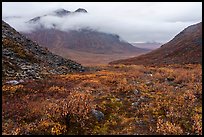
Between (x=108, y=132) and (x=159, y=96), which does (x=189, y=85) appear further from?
(x=108, y=132)

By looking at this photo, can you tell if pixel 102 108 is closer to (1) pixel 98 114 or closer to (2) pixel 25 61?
(1) pixel 98 114

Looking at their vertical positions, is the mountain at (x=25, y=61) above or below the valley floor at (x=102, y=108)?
above

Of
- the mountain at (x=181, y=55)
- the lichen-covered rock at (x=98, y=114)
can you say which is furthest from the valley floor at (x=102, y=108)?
the mountain at (x=181, y=55)

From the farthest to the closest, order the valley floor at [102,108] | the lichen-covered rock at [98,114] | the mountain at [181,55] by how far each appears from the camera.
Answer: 1. the mountain at [181,55]
2. the lichen-covered rock at [98,114]
3. the valley floor at [102,108]

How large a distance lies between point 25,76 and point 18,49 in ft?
28.1

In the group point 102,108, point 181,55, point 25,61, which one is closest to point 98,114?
point 102,108

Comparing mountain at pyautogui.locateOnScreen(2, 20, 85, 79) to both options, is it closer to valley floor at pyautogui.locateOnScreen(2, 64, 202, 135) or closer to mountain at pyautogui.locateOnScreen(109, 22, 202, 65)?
valley floor at pyautogui.locateOnScreen(2, 64, 202, 135)

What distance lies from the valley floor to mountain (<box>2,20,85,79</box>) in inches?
122

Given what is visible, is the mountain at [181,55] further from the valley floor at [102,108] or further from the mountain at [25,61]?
the valley floor at [102,108]

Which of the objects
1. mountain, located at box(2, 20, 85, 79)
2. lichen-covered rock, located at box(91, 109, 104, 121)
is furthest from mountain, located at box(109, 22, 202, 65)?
lichen-covered rock, located at box(91, 109, 104, 121)

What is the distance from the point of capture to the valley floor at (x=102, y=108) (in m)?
15.0

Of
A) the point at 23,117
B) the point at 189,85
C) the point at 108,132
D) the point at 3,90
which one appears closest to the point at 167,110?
the point at 108,132

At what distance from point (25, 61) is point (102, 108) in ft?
49.9

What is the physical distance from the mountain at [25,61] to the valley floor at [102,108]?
3.10 meters
